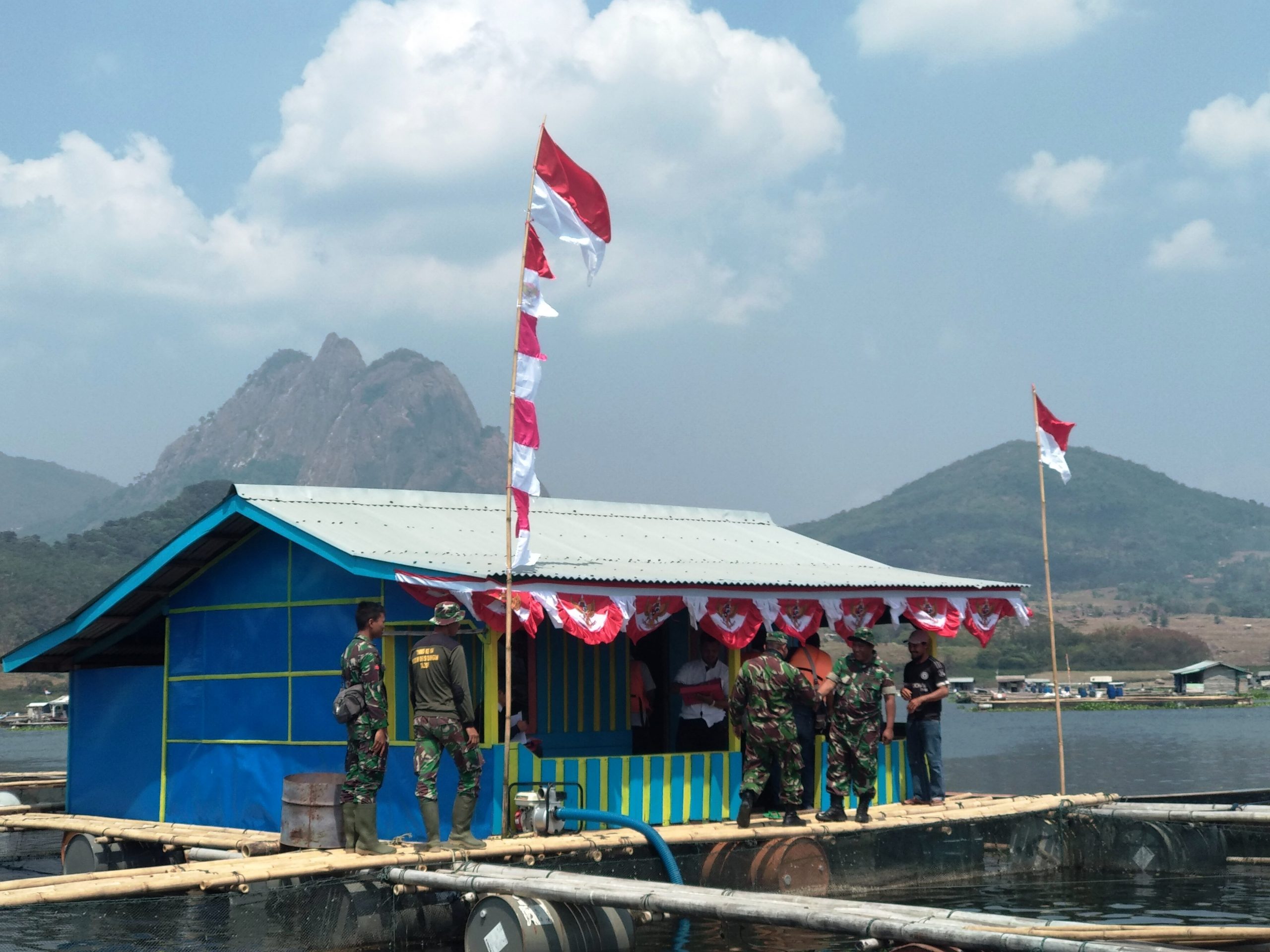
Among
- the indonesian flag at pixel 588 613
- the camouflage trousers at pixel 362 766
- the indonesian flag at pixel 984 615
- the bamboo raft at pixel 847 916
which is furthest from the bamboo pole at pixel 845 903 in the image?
the indonesian flag at pixel 984 615

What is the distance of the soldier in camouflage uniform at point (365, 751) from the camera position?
41.0ft

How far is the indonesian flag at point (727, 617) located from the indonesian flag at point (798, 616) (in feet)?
1.08

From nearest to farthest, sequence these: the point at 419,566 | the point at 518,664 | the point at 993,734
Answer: the point at 419,566
the point at 518,664
the point at 993,734

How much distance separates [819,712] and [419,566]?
4.92 metres

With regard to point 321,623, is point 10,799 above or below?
below

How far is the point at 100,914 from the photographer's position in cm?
1085

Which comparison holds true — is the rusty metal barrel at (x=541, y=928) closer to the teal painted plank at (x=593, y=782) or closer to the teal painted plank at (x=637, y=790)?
the teal painted plank at (x=593, y=782)

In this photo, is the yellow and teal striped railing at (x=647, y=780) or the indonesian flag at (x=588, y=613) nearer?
the indonesian flag at (x=588, y=613)

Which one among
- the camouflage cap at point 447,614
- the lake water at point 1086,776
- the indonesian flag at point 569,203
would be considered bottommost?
the lake water at point 1086,776

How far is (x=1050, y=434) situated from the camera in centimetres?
2011

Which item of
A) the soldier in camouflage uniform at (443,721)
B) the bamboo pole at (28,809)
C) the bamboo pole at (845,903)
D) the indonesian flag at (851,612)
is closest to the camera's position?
the bamboo pole at (845,903)

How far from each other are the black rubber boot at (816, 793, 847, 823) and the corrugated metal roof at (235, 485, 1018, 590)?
7.17 ft

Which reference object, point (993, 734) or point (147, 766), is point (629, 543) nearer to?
point (147, 766)

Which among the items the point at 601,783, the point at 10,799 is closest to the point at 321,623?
the point at 601,783
